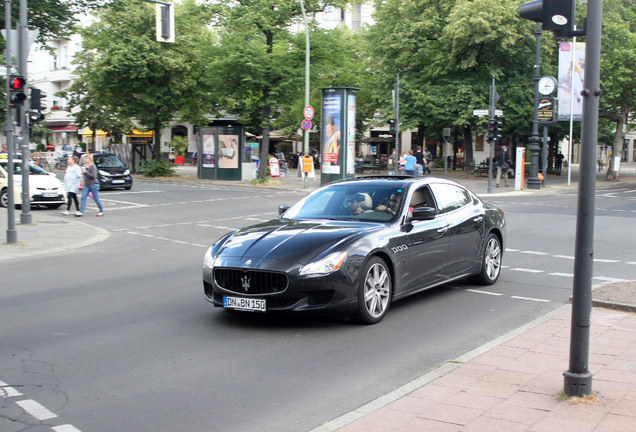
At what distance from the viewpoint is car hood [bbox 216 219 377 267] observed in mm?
6941

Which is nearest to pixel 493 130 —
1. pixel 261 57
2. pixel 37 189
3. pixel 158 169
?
pixel 261 57


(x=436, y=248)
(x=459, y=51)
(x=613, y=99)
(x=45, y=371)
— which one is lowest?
(x=45, y=371)

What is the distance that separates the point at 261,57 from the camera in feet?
110

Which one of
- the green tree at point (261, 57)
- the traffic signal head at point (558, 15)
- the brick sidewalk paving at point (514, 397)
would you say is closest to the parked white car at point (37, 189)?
the green tree at point (261, 57)

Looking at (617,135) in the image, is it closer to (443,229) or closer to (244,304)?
(443,229)

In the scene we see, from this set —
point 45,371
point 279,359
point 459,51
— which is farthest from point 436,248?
point 459,51

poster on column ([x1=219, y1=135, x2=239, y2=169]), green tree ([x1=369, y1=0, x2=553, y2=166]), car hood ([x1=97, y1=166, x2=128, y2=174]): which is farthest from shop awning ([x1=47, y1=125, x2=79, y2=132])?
car hood ([x1=97, y1=166, x2=128, y2=174])

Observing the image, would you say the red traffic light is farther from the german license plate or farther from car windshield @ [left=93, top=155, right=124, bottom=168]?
car windshield @ [left=93, top=155, right=124, bottom=168]

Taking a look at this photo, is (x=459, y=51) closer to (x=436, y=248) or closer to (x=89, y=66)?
(x=89, y=66)

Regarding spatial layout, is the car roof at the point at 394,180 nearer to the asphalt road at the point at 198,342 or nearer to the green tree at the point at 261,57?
the asphalt road at the point at 198,342

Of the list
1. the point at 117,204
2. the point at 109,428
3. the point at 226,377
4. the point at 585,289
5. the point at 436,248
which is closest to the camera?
the point at 109,428

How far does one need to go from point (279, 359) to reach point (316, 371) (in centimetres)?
46

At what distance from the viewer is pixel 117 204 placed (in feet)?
79.4

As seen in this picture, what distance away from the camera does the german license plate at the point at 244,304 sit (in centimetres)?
689
